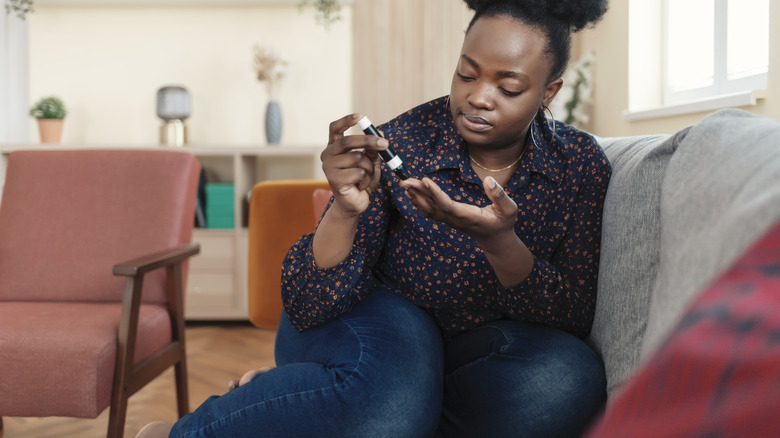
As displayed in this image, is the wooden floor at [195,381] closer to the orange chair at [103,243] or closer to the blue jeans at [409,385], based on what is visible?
the orange chair at [103,243]

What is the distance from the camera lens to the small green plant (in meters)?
3.62

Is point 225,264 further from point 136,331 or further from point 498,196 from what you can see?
point 498,196

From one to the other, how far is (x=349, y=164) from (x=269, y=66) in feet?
9.17

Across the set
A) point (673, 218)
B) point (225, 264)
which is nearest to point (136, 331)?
point (673, 218)

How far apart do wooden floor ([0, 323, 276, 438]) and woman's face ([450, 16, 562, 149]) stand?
4.89 ft

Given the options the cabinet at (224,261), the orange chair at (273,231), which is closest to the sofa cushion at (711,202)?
the orange chair at (273,231)

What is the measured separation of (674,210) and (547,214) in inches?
14.6

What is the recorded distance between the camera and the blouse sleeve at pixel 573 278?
1.11 m

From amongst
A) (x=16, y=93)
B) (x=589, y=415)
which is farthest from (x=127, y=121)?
(x=589, y=415)

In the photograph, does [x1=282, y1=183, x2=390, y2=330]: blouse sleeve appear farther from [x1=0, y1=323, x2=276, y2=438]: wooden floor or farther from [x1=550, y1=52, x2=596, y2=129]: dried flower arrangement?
[x1=550, y1=52, x2=596, y2=129]: dried flower arrangement

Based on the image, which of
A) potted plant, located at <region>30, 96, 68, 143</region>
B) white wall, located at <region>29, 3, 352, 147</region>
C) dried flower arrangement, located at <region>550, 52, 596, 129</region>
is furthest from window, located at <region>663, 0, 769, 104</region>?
potted plant, located at <region>30, 96, 68, 143</region>

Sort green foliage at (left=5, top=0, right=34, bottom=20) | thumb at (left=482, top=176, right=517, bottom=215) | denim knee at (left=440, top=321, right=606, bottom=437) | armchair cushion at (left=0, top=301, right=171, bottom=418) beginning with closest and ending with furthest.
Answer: thumb at (left=482, top=176, right=517, bottom=215)
denim knee at (left=440, top=321, right=606, bottom=437)
armchair cushion at (left=0, top=301, right=171, bottom=418)
green foliage at (left=5, top=0, right=34, bottom=20)

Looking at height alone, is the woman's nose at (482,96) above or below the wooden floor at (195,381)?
above

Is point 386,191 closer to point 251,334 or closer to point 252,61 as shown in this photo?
point 251,334
